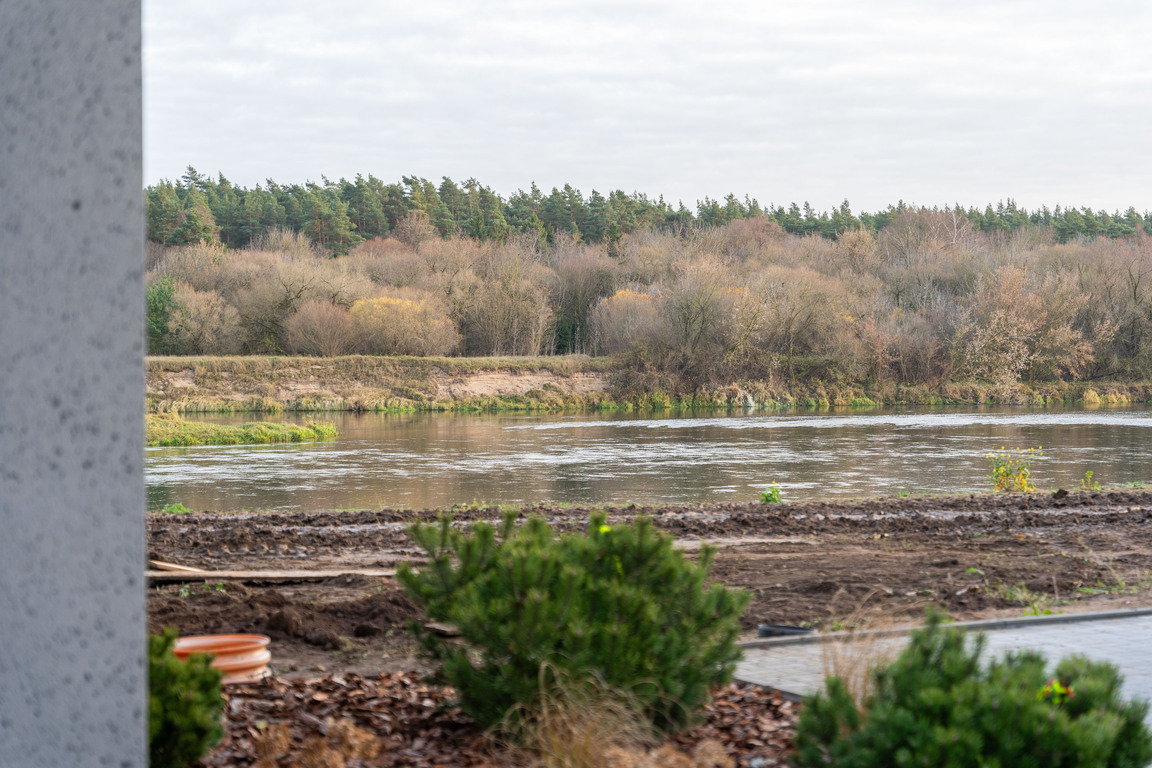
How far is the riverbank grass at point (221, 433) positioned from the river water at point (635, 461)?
4.55ft

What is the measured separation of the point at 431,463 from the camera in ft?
87.3

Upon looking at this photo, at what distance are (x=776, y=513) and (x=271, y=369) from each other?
156 ft

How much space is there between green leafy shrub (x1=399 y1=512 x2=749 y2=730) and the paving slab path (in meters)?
0.91

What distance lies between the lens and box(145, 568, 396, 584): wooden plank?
28.9 feet

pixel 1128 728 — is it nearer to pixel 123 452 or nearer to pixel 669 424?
pixel 123 452

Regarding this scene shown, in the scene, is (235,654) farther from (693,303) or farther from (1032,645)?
(693,303)

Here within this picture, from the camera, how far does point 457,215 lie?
109 metres

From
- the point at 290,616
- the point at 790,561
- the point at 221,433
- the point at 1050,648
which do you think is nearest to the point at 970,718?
the point at 1050,648

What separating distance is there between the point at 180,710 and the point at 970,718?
2.71 m

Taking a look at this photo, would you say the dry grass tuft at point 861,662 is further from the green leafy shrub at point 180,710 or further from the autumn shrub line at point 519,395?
the autumn shrub line at point 519,395

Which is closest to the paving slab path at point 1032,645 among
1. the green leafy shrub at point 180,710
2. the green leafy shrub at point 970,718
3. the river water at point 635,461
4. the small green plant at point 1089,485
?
the green leafy shrub at point 970,718

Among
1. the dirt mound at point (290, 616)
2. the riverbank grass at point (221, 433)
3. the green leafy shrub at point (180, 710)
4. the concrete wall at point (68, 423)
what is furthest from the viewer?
the riverbank grass at point (221, 433)

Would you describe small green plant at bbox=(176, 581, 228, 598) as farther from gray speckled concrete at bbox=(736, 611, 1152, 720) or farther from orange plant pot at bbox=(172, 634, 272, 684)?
gray speckled concrete at bbox=(736, 611, 1152, 720)

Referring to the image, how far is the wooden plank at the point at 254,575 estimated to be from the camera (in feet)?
28.9
